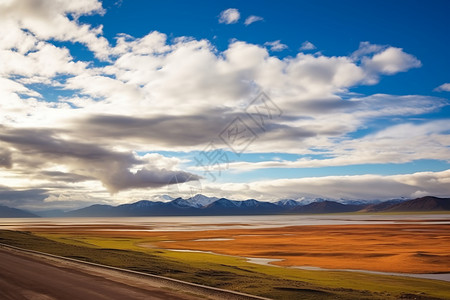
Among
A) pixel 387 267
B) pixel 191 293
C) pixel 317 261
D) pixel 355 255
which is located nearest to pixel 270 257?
pixel 317 261

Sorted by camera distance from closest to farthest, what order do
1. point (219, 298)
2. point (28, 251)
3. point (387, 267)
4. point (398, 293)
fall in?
1. point (219, 298)
2. point (398, 293)
3. point (387, 267)
4. point (28, 251)

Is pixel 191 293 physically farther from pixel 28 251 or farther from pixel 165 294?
pixel 28 251

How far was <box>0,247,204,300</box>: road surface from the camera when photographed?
1609cm

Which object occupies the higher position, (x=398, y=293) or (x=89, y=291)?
(x=89, y=291)

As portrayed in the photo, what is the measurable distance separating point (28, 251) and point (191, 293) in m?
24.3

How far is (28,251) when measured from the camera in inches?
1387

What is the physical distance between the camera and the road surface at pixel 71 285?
16094 mm

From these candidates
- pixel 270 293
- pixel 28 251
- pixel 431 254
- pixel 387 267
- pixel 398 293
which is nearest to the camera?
pixel 270 293

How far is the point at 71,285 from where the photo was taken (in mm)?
18406

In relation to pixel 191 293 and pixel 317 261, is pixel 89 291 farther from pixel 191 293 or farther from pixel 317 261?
pixel 317 261

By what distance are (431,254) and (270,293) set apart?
95.0 ft

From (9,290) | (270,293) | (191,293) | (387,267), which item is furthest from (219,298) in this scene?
(387,267)

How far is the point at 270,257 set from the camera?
133ft

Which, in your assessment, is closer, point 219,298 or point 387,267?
point 219,298
